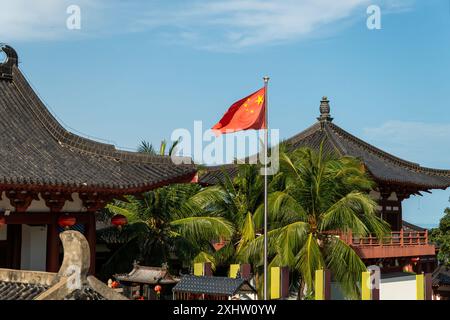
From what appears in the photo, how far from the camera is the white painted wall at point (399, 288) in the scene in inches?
1164

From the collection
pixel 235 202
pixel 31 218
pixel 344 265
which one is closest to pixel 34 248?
pixel 31 218

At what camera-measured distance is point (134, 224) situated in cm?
2588

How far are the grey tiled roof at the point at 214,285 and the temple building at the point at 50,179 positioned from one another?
3.44 m

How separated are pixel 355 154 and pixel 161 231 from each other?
11.2 metres

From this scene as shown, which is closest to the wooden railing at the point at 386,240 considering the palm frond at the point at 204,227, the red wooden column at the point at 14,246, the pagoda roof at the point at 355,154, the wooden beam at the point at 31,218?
the pagoda roof at the point at 355,154

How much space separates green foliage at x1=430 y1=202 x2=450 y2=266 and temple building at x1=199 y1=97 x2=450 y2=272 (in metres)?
3.67

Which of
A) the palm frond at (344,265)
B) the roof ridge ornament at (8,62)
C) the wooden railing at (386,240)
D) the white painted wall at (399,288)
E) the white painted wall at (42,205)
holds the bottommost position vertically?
the white painted wall at (399,288)

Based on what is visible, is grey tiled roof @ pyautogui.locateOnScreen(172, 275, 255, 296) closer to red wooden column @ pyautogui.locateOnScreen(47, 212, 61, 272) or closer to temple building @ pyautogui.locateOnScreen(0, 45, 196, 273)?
temple building @ pyautogui.locateOnScreen(0, 45, 196, 273)

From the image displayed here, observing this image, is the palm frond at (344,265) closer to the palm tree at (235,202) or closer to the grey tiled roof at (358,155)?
the palm tree at (235,202)

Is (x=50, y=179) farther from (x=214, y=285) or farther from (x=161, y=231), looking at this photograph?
(x=161, y=231)

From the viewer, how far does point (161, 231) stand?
86.2ft
